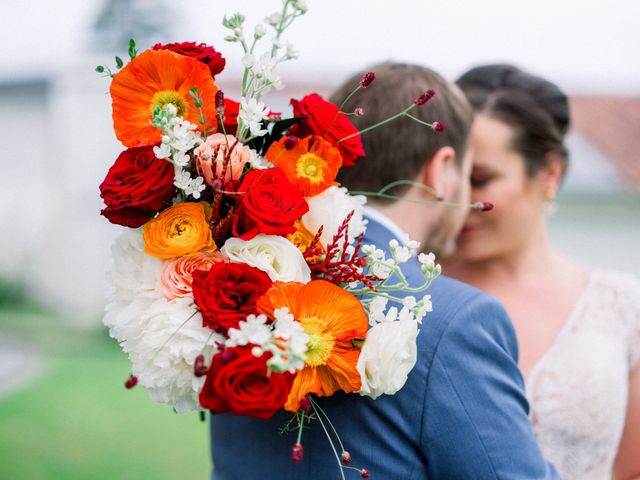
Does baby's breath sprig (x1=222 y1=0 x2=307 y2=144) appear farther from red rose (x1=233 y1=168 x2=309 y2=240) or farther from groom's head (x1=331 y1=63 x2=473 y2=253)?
groom's head (x1=331 y1=63 x2=473 y2=253)

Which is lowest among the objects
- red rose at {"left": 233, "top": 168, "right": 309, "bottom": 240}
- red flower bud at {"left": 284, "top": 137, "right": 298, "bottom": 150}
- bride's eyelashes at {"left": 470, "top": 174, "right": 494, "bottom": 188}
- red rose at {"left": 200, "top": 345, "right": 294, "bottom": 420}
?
bride's eyelashes at {"left": 470, "top": 174, "right": 494, "bottom": 188}

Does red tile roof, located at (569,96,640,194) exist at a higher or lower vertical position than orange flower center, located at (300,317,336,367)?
A: lower

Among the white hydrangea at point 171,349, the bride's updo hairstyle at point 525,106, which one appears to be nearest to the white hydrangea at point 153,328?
the white hydrangea at point 171,349

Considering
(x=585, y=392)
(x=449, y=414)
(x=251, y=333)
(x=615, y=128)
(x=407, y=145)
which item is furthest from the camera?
(x=615, y=128)

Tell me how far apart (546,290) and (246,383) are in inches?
83.8

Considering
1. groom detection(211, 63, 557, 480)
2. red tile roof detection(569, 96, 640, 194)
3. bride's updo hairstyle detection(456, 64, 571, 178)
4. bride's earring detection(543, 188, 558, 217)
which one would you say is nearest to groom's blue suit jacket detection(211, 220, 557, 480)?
groom detection(211, 63, 557, 480)

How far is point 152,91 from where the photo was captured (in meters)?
1.34

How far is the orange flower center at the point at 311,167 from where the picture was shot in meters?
1.42

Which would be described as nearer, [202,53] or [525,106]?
[202,53]

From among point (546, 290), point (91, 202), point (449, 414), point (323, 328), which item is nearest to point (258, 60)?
point (323, 328)

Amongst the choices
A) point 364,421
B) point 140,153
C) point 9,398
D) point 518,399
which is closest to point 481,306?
point 518,399

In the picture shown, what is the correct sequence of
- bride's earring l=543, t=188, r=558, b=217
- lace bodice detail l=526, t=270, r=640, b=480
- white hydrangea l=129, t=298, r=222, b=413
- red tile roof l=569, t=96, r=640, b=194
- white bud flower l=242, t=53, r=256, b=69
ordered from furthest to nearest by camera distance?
red tile roof l=569, t=96, r=640, b=194 → bride's earring l=543, t=188, r=558, b=217 → lace bodice detail l=526, t=270, r=640, b=480 → white bud flower l=242, t=53, r=256, b=69 → white hydrangea l=129, t=298, r=222, b=413

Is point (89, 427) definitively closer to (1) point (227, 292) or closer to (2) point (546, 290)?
(2) point (546, 290)

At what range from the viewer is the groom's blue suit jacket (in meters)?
1.48
